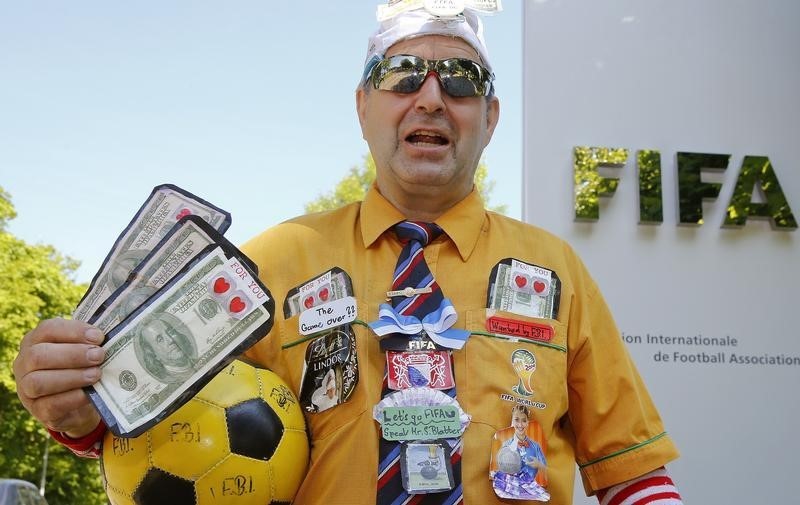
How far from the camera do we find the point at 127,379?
1602 millimetres

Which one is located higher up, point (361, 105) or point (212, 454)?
point (361, 105)

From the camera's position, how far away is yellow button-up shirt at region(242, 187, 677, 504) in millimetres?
1911

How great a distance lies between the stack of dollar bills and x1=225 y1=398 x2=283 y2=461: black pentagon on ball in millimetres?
166

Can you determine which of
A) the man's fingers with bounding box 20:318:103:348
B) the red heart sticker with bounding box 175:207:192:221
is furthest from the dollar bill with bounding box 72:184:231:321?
the man's fingers with bounding box 20:318:103:348

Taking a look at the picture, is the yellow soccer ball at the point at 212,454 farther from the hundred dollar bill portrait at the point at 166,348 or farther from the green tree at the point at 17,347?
the green tree at the point at 17,347

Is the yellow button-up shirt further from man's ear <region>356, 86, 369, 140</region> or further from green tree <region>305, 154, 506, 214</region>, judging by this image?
green tree <region>305, 154, 506, 214</region>

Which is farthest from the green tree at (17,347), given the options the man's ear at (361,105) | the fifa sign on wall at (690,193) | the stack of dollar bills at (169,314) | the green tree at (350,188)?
the stack of dollar bills at (169,314)

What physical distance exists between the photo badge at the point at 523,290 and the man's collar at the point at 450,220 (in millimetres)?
112

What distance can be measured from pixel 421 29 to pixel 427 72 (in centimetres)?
17

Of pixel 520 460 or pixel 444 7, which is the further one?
pixel 444 7

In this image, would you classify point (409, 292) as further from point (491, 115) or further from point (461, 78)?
point (491, 115)

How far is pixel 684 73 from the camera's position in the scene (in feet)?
18.7

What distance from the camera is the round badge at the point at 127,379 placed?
1601 mm

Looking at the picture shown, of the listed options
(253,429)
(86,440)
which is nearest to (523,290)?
(253,429)
